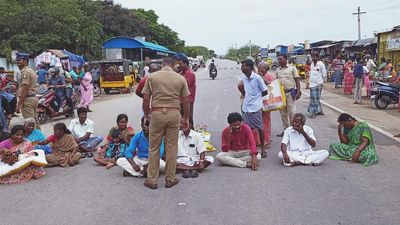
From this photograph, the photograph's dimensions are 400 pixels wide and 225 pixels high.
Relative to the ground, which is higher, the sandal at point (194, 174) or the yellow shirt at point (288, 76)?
the yellow shirt at point (288, 76)

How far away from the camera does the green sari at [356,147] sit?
7.18 m

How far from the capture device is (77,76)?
17750 millimetres

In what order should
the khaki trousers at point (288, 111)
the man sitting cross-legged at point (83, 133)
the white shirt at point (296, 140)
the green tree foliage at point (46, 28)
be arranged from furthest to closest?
the green tree foliage at point (46, 28)
the khaki trousers at point (288, 111)
the man sitting cross-legged at point (83, 133)
the white shirt at point (296, 140)

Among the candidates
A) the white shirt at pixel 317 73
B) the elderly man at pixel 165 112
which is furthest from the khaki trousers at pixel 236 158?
the white shirt at pixel 317 73

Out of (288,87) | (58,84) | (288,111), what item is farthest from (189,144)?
(58,84)

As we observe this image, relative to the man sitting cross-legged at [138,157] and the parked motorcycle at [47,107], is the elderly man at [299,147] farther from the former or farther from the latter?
the parked motorcycle at [47,107]

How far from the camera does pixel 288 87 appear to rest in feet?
31.3

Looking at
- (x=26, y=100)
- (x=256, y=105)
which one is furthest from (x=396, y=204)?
(x=26, y=100)

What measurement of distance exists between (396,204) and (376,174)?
142 centimetres

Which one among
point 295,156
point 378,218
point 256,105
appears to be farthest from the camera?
point 256,105

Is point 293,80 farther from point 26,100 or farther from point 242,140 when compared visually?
point 26,100

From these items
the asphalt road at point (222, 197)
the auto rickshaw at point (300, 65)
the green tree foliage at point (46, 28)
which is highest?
the green tree foliage at point (46, 28)

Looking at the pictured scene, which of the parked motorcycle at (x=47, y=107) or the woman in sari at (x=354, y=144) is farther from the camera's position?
the parked motorcycle at (x=47, y=107)

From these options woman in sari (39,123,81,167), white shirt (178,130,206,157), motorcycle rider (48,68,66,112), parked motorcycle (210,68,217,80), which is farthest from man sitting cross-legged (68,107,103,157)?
parked motorcycle (210,68,217,80)
